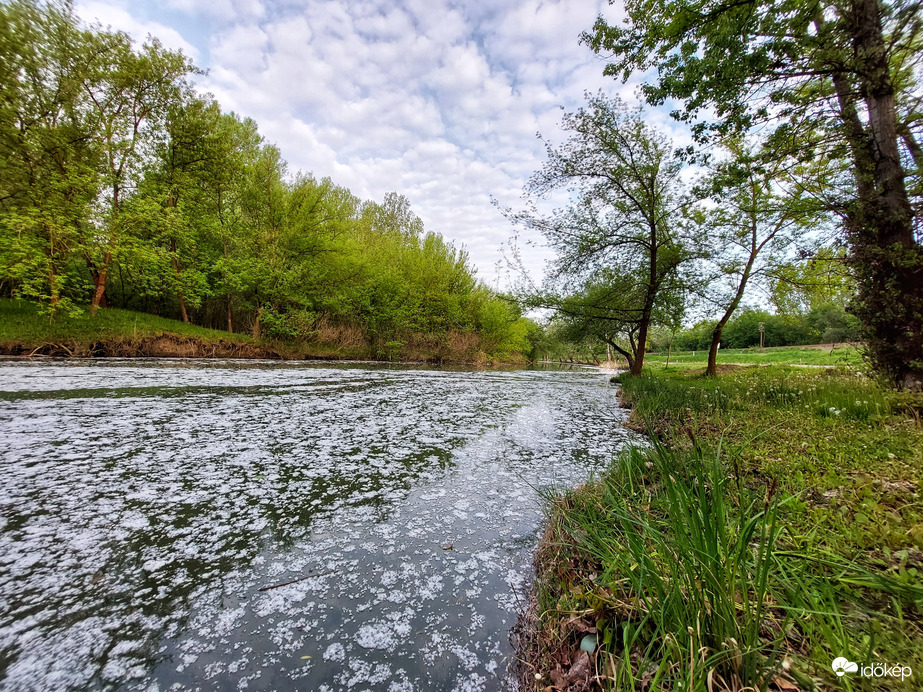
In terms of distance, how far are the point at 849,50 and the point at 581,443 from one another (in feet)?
17.0

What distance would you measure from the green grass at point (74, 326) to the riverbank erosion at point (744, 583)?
14531mm

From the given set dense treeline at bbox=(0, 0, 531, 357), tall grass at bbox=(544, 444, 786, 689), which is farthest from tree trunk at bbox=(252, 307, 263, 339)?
tall grass at bbox=(544, 444, 786, 689)

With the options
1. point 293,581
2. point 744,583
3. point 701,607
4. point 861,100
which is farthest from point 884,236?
point 293,581

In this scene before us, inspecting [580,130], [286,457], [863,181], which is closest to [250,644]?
[286,457]

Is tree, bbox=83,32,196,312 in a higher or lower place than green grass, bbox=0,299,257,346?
higher

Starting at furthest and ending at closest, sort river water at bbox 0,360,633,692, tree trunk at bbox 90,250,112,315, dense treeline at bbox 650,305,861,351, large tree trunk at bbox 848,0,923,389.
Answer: tree trunk at bbox 90,250,112,315 < dense treeline at bbox 650,305,861,351 < large tree trunk at bbox 848,0,923,389 < river water at bbox 0,360,633,692

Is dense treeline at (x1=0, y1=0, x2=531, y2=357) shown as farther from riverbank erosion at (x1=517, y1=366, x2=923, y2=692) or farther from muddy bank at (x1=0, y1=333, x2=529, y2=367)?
riverbank erosion at (x1=517, y1=366, x2=923, y2=692)

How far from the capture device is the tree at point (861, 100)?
11.7ft

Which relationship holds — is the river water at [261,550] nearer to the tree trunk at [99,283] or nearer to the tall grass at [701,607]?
the tall grass at [701,607]

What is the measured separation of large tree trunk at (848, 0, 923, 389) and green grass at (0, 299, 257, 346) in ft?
56.0

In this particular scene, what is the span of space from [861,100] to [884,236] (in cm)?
177

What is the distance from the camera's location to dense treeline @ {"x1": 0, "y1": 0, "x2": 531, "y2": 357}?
9953 mm

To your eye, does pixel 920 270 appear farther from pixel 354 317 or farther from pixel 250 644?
pixel 354 317

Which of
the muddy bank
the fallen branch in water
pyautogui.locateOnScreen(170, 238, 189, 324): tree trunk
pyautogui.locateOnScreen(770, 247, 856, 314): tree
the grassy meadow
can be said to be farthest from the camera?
pyautogui.locateOnScreen(170, 238, 189, 324): tree trunk
